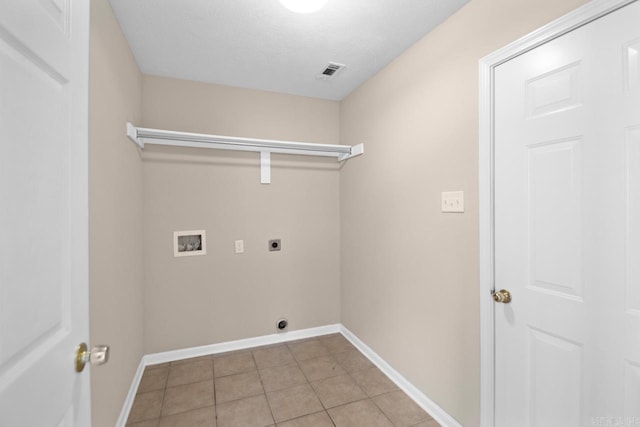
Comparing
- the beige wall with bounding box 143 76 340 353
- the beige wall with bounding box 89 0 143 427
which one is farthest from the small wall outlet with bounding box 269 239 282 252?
the beige wall with bounding box 89 0 143 427

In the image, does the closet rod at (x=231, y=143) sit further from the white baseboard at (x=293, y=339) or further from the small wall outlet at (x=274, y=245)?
the white baseboard at (x=293, y=339)

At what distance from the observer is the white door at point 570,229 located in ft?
3.39

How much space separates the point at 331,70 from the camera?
2.40 m

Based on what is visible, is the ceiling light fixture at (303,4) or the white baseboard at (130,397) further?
the white baseboard at (130,397)

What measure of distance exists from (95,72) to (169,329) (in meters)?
2.08

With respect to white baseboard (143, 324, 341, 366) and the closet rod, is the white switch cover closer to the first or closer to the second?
the closet rod

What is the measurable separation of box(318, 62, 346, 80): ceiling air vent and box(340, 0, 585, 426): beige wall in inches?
13.0

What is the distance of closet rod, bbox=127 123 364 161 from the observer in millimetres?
2088

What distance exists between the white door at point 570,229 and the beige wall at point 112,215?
1993mm

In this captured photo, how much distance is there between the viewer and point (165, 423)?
5.92 ft

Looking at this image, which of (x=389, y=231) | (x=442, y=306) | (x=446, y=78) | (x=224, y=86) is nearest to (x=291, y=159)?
(x=224, y=86)

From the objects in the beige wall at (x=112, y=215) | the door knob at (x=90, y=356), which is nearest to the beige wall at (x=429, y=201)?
the door knob at (x=90, y=356)

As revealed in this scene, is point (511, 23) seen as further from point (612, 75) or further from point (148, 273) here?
point (148, 273)

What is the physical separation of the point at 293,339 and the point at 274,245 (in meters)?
0.98
